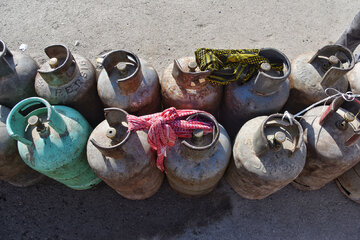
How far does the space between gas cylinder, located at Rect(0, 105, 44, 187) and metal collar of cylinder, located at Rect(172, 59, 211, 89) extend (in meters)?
1.91

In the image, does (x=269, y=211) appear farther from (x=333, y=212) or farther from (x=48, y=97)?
(x=48, y=97)

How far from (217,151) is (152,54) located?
2687 mm

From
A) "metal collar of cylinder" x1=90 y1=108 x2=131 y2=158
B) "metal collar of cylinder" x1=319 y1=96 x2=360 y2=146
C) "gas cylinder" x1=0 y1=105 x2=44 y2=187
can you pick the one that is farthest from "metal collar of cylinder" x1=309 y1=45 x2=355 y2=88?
"gas cylinder" x1=0 y1=105 x2=44 y2=187

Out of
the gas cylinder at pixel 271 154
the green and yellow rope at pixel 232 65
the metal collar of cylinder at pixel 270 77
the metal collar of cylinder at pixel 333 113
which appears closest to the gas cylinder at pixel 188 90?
the green and yellow rope at pixel 232 65

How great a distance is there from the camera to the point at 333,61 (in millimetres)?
2643

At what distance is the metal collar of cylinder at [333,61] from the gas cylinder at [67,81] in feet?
8.21

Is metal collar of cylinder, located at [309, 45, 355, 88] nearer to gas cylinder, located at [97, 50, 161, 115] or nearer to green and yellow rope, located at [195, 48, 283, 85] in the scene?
green and yellow rope, located at [195, 48, 283, 85]

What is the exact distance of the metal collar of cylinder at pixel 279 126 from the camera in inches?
87.0

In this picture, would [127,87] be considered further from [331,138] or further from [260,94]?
[331,138]

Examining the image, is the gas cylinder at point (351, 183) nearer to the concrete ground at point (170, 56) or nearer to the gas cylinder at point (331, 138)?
the concrete ground at point (170, 56)

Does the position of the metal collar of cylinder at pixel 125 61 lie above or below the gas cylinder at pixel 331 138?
above

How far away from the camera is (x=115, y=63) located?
270 centimetres

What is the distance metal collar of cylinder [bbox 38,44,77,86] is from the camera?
2.51 m

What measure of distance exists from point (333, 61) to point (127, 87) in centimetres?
215
